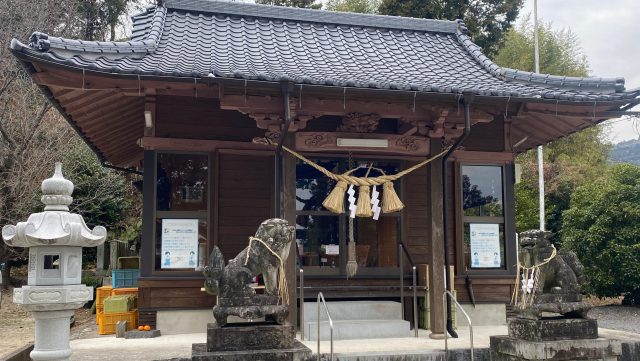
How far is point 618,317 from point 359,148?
10147 mm

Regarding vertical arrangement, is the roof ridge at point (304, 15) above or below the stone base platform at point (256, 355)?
above

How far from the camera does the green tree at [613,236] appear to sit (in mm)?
15328

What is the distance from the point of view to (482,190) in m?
10.1

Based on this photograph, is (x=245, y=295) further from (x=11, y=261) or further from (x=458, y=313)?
(x=11, y=261)

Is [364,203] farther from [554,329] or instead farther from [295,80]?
[554,329]

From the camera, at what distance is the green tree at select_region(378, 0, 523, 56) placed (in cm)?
2298

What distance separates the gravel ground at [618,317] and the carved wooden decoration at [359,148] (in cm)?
715

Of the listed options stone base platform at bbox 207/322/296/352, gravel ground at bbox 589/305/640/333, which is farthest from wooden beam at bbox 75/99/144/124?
gravel ground at bbox 589/305/640/333

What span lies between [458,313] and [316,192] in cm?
325

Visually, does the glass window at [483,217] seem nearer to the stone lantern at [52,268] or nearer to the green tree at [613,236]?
the stone lantern at [52,268]

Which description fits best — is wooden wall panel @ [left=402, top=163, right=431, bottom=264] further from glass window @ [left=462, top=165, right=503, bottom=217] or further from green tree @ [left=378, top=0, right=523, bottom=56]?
green tree @ [left=378, top=0, right=523, bottom=56]

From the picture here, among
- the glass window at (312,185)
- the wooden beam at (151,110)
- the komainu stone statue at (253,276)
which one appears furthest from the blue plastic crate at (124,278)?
the komainu stone statue at (253,276)

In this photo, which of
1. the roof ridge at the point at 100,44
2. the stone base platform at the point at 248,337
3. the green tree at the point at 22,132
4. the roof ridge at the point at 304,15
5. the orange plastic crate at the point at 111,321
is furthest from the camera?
the green tree at the point at 22,132

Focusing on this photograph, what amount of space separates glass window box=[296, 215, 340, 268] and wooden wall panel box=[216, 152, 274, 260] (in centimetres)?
65
